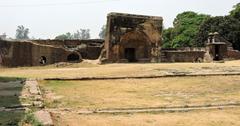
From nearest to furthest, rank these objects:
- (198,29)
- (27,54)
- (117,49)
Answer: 1. (27,54)
2. (117,49)
3. (198,29)

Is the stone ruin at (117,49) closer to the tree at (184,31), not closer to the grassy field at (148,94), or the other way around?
the tree at (184,31)

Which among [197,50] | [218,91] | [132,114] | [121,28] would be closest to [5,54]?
[121,28]

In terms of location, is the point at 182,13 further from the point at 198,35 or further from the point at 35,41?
the point at 35,41

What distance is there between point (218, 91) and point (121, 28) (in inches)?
875

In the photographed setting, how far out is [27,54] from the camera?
117ft

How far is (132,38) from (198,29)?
24.7 meters

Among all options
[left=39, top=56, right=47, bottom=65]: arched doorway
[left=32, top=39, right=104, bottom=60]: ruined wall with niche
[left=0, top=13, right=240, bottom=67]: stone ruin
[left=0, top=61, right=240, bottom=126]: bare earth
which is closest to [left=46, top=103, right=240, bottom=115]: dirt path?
[left=0, top=61, right=240, bottom=126]: bare earth

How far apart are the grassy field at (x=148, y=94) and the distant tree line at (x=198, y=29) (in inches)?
1443

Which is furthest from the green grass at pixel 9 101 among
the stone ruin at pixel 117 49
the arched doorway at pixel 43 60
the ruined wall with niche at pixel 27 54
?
the arched doorway at pixel 43 60


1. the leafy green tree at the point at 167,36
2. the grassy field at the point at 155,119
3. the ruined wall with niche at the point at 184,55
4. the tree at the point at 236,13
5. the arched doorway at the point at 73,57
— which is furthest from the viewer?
the leafy green tree at the point at 167,36

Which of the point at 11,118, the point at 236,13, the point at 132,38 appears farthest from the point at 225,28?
the point at 11,118

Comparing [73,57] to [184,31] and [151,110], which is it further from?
[184,31]

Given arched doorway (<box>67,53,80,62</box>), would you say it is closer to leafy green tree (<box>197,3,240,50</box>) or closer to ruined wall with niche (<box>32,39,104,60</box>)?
ruined wall with niche (<box>32,39,104,60</box>)

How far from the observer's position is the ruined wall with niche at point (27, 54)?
1393 inches
